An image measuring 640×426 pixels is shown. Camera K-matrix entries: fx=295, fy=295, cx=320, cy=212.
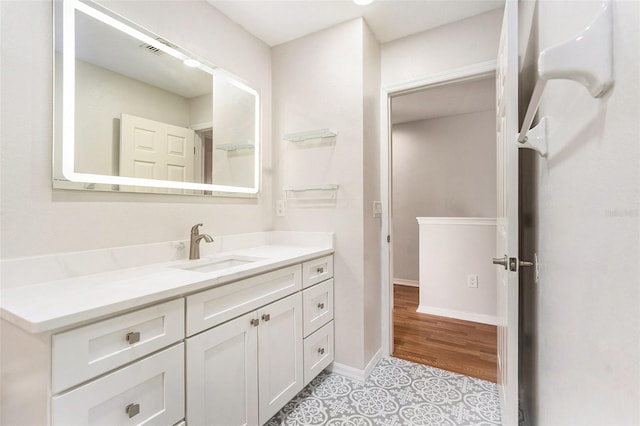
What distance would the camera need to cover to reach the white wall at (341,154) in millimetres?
1995

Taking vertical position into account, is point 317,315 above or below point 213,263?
below

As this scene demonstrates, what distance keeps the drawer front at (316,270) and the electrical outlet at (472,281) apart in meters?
1.72

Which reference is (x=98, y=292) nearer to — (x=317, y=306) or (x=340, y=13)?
(x=317, y=306)

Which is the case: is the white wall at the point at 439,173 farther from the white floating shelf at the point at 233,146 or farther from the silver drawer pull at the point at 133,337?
the silver drawer pull at the point at 133,337

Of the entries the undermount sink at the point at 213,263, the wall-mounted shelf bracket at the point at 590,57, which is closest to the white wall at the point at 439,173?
the undermount sink at the point at 213,263

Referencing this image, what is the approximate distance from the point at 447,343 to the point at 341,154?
182 centimetres

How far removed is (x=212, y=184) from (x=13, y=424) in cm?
130

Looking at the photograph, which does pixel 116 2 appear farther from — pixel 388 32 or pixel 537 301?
pixel 537 301

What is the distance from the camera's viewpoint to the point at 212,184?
187 cm

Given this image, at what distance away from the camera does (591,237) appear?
619mm

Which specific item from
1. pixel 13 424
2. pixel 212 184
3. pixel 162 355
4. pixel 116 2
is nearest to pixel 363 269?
pixel 212 184

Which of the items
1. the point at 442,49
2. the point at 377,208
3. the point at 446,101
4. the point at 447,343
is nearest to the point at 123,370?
the point at 377,208

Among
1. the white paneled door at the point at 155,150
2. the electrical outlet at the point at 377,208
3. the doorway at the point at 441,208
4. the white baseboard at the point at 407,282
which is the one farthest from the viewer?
the white baseboard at the point at 407,282

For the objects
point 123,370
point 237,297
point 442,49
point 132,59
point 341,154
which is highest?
point 442,49
